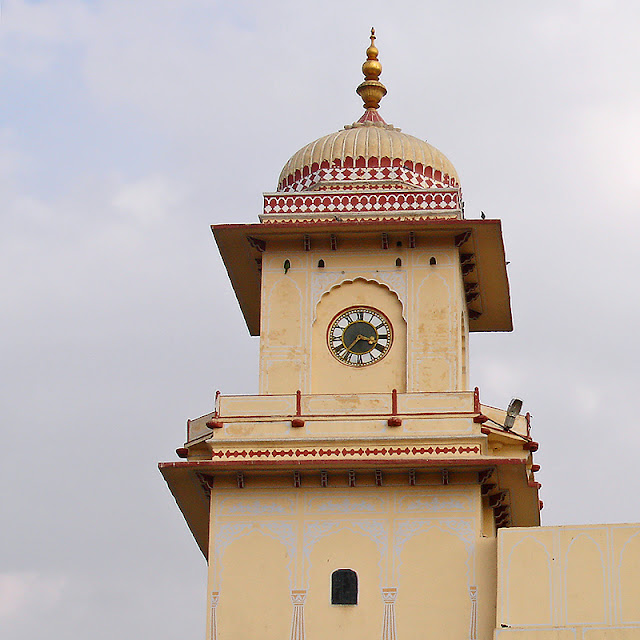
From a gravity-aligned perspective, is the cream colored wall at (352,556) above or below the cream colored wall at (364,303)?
below

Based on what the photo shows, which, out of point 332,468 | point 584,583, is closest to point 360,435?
point 332,468

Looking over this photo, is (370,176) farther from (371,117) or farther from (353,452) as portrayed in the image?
(353,452)

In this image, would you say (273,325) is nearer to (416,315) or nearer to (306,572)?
(416,315)

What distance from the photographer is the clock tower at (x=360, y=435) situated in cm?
3928

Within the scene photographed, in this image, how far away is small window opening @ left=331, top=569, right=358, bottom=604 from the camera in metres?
39.3

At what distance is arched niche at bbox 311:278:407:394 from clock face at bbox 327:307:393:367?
0.09 m

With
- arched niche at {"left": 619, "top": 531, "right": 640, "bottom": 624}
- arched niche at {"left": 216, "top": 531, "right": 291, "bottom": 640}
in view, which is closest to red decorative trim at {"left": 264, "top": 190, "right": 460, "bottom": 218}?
arched niche at {"left": 216, "top": 531, "right": 291, "bottom": 640}

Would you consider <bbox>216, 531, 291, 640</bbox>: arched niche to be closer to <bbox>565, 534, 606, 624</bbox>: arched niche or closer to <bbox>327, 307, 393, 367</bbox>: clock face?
<bbox>327, 307, 393, 367</bbox>: clock face

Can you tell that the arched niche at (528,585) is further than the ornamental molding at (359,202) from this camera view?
No

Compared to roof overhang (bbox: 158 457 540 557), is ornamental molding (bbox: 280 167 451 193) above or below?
above

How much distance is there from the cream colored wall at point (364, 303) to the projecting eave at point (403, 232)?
1.16 ft

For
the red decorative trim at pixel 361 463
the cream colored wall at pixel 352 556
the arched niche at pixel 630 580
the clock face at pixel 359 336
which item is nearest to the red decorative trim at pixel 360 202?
the clock face at pixel 359 336

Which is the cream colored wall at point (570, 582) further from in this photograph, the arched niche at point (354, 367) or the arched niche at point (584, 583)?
the arched niche at point (354, 367)

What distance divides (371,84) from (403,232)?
6319 millimetres
